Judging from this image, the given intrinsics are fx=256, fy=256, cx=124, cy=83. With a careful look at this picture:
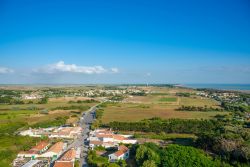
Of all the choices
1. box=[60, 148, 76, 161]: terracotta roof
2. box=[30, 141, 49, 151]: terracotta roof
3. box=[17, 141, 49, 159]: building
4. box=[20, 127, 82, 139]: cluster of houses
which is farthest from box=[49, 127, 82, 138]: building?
box=[60, 148, 76, 161]: terracotta roof

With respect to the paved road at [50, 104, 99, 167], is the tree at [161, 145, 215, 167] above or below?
above

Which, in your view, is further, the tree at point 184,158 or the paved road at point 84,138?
the paved road at point 84,138

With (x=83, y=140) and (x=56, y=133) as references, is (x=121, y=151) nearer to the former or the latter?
(x=83, y=140)

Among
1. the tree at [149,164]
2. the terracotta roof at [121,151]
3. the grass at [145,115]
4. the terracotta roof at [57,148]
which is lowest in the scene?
the terracotta roof at [57,148]

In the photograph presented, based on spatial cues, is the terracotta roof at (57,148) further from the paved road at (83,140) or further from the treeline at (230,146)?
the treeline at (230,146)

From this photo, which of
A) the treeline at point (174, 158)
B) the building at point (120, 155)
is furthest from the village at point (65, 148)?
the treeline at point (174, 158)

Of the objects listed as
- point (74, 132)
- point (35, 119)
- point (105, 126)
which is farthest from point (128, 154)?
point (35, 119)

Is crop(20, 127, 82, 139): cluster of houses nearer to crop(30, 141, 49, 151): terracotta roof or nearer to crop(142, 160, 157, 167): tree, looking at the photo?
crop(30, 141, 49, 151): terracotta roof
